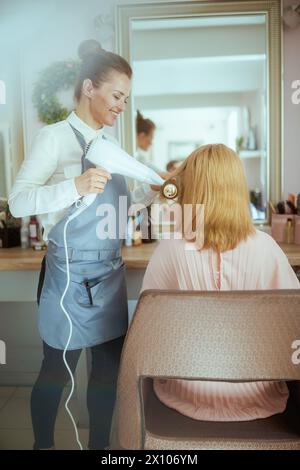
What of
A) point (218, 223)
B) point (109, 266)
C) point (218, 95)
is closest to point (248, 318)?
point (218, 223)

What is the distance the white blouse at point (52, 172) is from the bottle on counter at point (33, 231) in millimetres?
107

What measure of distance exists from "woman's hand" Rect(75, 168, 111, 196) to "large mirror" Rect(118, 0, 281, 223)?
0.24 meters

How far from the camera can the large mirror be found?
1.28m

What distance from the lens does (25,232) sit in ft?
4.31

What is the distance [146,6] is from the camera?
1247 millimetres

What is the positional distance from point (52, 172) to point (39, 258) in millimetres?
280

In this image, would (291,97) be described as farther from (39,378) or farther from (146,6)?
(39,378)

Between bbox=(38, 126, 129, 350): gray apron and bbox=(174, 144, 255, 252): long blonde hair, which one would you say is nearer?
bbox=(174, 144, 255, 252): long blonde hair

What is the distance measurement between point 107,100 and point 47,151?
21 centimetres
